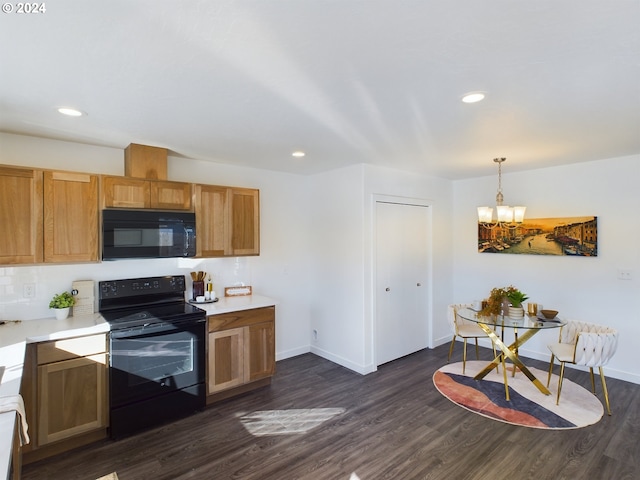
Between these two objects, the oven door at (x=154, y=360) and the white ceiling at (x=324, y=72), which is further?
the oven door at (x=154, y=360)

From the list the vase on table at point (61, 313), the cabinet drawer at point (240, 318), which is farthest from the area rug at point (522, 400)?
the vase on table at point (61, 313)

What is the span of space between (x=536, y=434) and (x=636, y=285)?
2.20 metres

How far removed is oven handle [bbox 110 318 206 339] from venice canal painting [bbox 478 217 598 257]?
4.10 m

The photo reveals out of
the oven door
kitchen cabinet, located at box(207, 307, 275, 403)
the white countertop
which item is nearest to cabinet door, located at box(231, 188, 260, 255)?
the white countertop

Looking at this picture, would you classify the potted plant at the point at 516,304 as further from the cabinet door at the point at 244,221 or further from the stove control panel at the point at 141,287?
the stove control panel at the point at 141,287

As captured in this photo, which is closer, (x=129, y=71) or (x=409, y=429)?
(x=129, y=71)

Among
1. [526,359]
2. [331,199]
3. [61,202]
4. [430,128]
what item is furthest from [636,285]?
[61,202]

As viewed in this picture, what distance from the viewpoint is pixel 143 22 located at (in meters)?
1.39

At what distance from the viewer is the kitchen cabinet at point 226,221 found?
3.47 m

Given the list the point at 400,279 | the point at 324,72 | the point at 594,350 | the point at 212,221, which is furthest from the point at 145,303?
the point at 594,350

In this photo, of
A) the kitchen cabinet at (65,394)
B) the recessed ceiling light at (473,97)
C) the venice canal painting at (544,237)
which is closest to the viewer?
the recessed ceiling light at (473,97)

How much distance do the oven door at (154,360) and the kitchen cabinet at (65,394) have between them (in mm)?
105

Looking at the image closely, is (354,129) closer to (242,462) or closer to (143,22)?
(143,22)

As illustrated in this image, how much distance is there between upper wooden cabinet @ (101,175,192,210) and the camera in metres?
2.96
